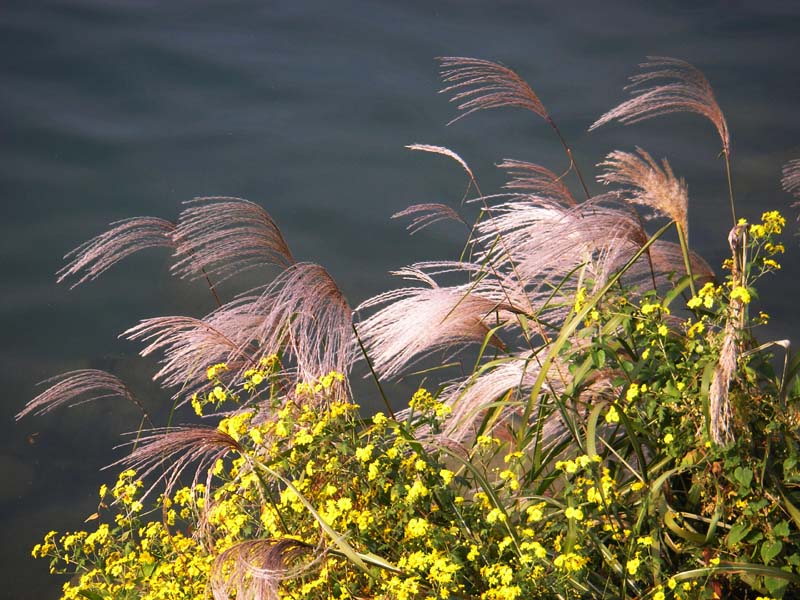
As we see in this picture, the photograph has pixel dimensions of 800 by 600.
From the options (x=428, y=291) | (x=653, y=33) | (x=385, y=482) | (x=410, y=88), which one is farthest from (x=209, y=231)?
(x=653, y=33)

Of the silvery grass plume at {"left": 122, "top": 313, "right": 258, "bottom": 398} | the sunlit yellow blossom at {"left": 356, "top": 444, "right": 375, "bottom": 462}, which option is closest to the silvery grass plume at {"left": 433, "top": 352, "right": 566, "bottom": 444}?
the sunlit yellow blossom at {"left": 356, "top": 444, "right": 375, "bottom": 462}

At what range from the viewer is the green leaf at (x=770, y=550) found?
150 cm

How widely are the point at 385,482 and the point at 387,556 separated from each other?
137 millimetres

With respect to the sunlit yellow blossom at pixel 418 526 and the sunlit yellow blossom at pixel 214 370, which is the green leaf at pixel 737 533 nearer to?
the sunlit yellow blossom at pixel 418 526

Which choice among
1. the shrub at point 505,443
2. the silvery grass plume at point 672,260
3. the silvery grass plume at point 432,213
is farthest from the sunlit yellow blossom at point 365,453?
the silvery grass plume at point 672,260

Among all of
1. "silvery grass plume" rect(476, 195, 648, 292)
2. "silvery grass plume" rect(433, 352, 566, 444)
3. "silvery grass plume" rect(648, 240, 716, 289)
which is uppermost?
"silvery grass plume" rect(476, 195, 648, 292)

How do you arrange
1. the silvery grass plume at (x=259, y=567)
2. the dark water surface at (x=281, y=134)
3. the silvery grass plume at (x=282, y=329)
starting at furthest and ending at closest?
the dark water surface at (x=281, y=134), the silvery grass plume at (x=282, y=329), the silvery grass plume at (x=259, y=567)

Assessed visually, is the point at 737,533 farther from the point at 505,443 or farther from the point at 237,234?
the point at 237,234

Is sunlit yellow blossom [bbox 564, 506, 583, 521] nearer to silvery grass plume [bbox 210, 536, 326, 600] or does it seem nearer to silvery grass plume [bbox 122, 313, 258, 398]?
silvery grass plume [bbox 210, 536, 326, 600]

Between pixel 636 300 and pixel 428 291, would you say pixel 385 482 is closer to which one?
pixel 428 291

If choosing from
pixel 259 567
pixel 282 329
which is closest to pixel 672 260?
pixel 282 329

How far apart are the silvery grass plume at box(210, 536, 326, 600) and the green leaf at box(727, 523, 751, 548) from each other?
2.22 feet

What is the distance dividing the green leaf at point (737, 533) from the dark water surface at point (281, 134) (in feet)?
6.55

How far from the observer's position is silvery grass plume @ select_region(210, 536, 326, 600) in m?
1.32
